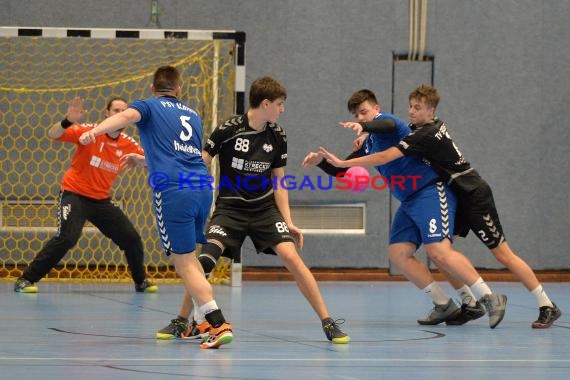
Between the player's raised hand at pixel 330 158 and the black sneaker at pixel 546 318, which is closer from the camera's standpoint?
the player's raised hand at pixel 330 158

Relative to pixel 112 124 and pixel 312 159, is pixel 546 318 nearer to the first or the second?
pixel 312 159

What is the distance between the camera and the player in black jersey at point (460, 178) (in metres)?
7.10

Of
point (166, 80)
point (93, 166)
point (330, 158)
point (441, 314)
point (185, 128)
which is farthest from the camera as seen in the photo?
point (93, 166)

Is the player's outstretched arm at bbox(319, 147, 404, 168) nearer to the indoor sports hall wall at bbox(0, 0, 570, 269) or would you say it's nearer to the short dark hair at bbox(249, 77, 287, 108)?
the short dark hair at bbox(249, 77, 287, 108)

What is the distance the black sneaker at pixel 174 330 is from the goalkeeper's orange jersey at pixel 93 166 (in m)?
3.74

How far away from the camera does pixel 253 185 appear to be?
6262 mm

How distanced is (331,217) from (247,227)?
6.12m

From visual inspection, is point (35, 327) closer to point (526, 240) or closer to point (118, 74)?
point (118, 74)

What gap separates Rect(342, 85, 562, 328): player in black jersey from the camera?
7.10 meters

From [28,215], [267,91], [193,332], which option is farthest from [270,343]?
[28,215]

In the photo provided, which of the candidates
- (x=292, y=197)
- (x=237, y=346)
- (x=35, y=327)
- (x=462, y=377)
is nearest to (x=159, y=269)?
(x=292, y=197)

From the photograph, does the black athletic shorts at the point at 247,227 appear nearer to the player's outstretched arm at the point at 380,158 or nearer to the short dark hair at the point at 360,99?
the player's outstretched arm at the point at 380,158

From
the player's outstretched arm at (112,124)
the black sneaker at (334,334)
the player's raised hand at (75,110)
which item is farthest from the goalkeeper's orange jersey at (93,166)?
the black sneaker at (334,334)

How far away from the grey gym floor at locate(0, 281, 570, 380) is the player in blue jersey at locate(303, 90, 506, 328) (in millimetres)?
202
